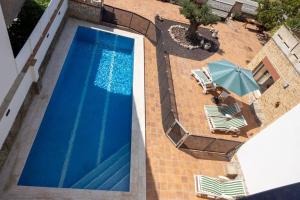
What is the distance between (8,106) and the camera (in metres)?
11.6

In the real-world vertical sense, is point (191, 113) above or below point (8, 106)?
below

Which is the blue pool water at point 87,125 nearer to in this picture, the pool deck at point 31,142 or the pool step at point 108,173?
the pool step at point 108,173

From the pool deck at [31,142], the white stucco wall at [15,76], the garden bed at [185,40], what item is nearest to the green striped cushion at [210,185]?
the pool deck at [31,142]

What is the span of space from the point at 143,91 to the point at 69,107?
508cm

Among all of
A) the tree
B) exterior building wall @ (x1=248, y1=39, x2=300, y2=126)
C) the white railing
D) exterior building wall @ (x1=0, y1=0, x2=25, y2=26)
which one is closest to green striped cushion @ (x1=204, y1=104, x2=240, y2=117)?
exterior building wall @ (x1=248, y1=39, x2=300, y2=126)

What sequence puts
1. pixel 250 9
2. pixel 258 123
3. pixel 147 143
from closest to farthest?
pixel 147 143 < pixel 258 123 < pixel 250 9

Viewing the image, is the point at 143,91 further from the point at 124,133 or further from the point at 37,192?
the point at 37,192

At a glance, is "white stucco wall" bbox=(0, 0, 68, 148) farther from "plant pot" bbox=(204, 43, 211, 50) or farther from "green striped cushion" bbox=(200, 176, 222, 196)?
"plant pot" bbox=(204, 43, 211, 50)

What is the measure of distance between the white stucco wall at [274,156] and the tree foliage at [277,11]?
1670 cm

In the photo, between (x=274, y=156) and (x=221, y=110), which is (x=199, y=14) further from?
(x=274, y=156)

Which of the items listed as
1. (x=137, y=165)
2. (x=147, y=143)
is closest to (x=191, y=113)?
(x=147, y=143)

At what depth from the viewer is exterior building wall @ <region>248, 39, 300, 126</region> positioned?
57.0 ft

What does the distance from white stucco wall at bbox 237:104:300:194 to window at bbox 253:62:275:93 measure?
24.3 ft

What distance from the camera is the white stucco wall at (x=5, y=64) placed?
9.98 metres
